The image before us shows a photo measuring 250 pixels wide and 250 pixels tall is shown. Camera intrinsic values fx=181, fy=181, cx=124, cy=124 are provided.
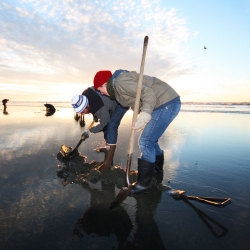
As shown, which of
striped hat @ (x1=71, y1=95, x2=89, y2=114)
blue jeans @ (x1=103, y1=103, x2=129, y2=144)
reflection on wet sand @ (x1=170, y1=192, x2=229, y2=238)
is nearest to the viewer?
reflection on wet sand @ (x1=170, y1=192, x2=229, y2=238)

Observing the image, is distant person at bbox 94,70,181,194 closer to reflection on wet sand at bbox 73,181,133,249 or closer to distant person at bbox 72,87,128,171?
reflection on wet sand at bbox 73,181,133,249

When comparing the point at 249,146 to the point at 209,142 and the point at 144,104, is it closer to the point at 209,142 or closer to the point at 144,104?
the point at 209,142

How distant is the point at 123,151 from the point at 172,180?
2037 millimetres

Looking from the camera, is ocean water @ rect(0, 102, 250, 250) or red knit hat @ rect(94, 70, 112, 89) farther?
red knit hat @ rect(94, 70, 112, 89)

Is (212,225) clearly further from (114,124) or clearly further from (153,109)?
(114,124)

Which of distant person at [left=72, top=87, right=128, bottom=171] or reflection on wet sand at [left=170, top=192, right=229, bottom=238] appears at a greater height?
distant person at [left=72, top=87, right=128, bottom=171]

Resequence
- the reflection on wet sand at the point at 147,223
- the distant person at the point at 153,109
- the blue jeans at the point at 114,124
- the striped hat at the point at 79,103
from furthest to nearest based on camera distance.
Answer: the blue jeans at the point at 114,124, the striped hat at the point at 79,103, the distant person at the point at 153,109, the reflection on wet sand at the point at 147,223

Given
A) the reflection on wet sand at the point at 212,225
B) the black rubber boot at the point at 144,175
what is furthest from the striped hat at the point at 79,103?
the reflection on wet sand at the point at 212,225

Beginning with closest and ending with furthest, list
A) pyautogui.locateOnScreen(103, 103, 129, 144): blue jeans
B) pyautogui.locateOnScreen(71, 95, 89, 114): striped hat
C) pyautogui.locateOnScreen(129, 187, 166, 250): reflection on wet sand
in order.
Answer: pyautogui.locateOnScreen(129, 187, 166, 250): reflection on wet sand
pyautogui.locateOnScreen(71, 95, 89, 114): striped hat
pyautogui.locateOnScreen(103, 103, 129, 144): blue jeans

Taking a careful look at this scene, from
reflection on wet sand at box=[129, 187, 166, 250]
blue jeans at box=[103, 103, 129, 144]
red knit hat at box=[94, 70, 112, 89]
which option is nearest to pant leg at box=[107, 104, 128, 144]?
blue jeans at box=[103, 103, 129, 144]

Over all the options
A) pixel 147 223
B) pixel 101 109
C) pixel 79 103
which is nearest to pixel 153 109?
pixel 101 109

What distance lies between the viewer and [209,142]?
610 centimetres

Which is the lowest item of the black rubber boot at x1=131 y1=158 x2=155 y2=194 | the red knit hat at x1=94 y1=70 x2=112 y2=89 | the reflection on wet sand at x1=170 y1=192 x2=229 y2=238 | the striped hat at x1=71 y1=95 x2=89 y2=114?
the reflection on wet sand at x1=170 y1=192 x2=229 y2=238

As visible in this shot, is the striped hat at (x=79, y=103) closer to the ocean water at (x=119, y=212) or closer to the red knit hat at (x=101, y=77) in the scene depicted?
the red knit hat at (x=101, y=77)
